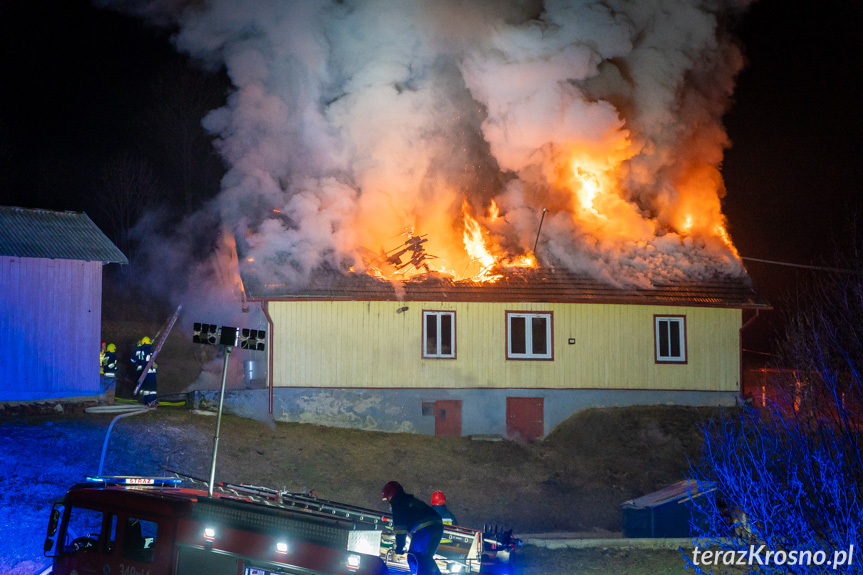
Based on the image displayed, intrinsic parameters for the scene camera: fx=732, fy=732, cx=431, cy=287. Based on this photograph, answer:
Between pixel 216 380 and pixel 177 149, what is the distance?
20.6 m

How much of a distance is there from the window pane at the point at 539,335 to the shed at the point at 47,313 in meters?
11.5

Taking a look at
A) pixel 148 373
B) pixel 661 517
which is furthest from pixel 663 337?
pixel 148 373

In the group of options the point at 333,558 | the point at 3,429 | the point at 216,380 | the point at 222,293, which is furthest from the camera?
the point at 222,293

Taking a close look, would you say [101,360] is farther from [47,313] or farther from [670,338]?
[670,338]

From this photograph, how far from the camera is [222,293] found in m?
24.5

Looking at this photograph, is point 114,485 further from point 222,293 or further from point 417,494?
point 222,293

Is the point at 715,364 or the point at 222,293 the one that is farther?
the point at 222,293

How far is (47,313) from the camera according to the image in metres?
18.1

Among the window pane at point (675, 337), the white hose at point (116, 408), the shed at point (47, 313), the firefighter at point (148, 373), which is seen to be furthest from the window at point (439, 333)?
the shed at point (47, 313)

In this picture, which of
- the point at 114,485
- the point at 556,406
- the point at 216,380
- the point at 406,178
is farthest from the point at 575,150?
the point at 114,485

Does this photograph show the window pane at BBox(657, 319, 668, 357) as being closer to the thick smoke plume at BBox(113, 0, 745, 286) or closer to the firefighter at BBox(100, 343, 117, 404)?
the thick smoke plume at BBox(113, 0, 745, 286)

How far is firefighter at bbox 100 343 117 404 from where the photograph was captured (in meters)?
18.7

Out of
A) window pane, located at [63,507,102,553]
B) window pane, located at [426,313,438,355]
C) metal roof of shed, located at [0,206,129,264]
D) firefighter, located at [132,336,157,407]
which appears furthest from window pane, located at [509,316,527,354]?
window pane, located at [63,507,102,553]

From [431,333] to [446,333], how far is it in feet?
1.43
